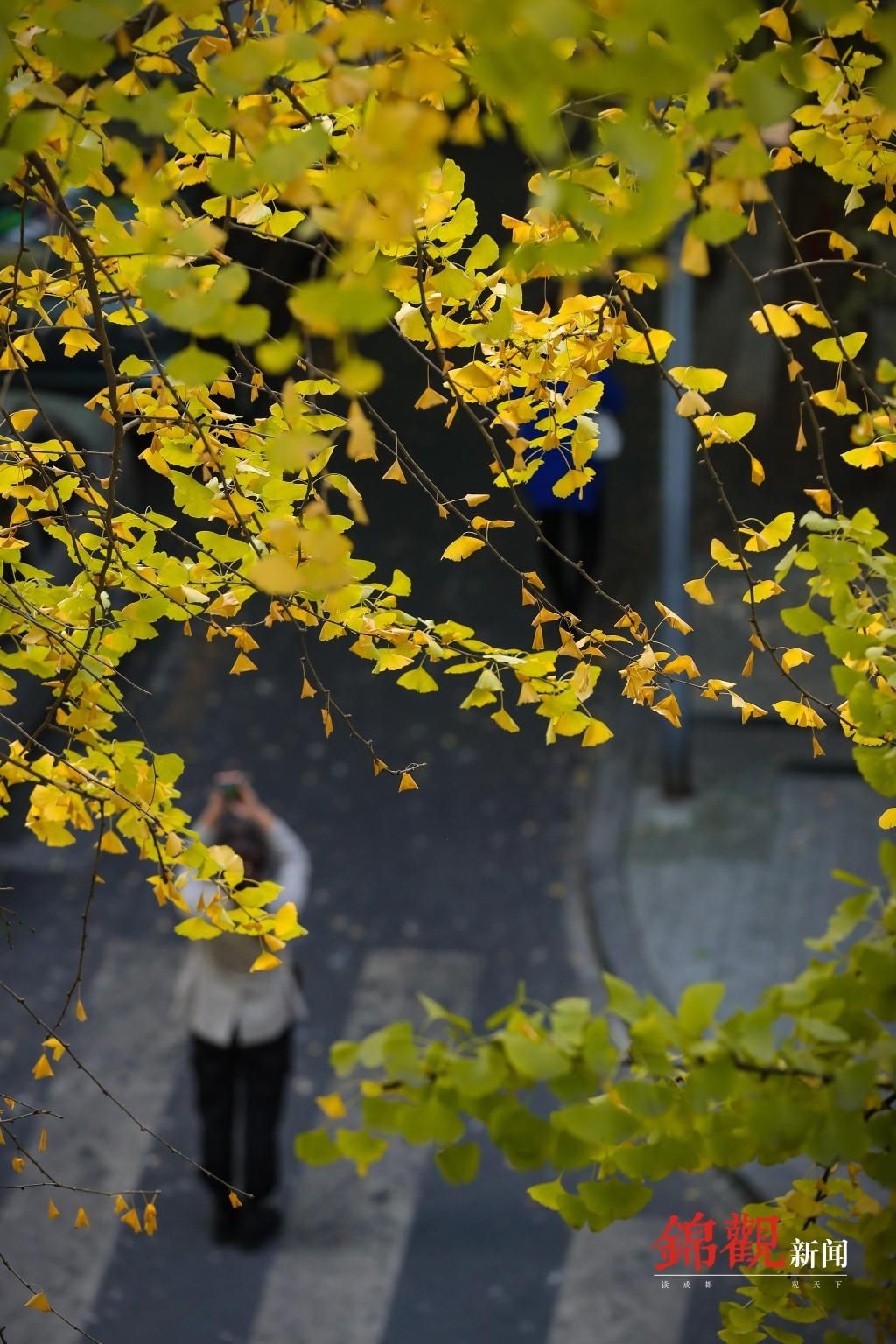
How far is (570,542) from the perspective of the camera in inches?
338

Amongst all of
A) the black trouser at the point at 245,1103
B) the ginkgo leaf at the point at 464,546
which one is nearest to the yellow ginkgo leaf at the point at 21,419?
the ginkgo leaf at the point at 464,546

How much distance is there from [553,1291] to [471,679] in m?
3.41

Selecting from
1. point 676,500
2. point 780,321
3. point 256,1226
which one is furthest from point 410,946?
point 780,321

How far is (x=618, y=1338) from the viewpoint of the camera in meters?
5.38

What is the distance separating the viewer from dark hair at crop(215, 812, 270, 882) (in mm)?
5320

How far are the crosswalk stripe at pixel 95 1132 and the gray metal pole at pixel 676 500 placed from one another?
2549 mm

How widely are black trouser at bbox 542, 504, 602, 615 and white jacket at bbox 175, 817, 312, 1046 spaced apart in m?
3.16

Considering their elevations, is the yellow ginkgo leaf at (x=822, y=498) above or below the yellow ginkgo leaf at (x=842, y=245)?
below

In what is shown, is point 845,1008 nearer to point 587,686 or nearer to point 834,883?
point 587,686

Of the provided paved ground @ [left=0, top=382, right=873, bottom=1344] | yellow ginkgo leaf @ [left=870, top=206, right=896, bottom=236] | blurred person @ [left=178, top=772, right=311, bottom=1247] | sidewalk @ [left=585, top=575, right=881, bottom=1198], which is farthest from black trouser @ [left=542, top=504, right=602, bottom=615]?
yellow ginkgo leaf @ [left=870, top=206, right=896, bottom=236]

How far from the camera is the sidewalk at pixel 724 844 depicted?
6820mm

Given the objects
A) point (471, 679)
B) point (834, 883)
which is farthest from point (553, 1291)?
point (471, 679)

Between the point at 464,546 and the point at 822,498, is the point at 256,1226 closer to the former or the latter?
the point at 464,546

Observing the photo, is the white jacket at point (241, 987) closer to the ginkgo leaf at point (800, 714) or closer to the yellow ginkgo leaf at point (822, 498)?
the ginkgo leaf at point (800, 714)
